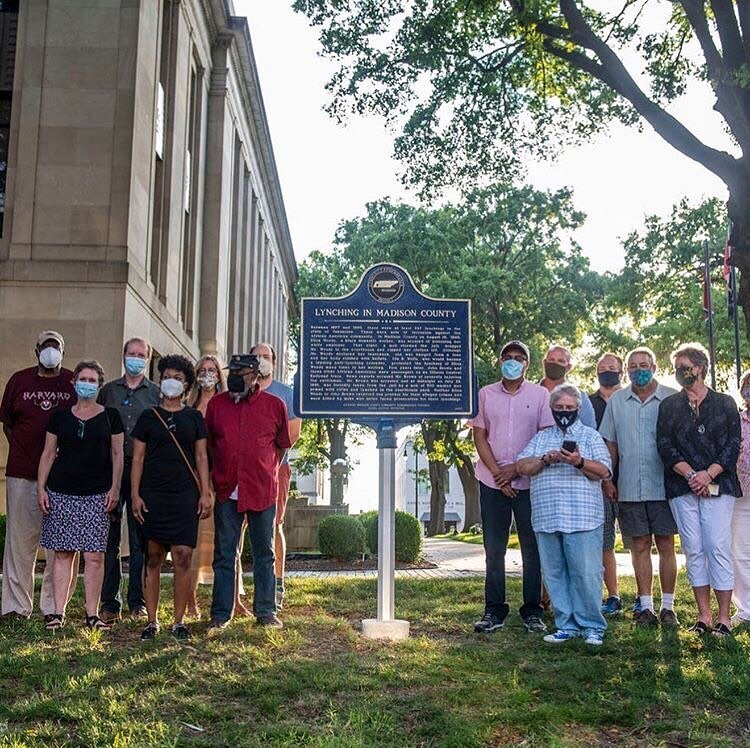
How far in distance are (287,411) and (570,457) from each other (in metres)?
2.22

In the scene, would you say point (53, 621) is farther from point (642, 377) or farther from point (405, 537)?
point (405, 537)

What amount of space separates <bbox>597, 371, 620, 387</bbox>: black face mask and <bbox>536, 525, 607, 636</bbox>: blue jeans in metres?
2.18

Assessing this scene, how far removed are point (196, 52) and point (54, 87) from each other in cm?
860

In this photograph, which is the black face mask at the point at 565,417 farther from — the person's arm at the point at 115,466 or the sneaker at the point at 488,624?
the person's arm at the point at 115,466

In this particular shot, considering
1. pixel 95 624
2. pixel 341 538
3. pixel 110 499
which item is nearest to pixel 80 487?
pixel 110 499

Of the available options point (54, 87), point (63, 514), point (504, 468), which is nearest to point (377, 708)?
point (504, 468)

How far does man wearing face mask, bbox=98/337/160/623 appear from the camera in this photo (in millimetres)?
7203

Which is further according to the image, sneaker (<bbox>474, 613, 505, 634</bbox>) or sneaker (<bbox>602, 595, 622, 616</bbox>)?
sneaker (<bbox>602, 595, 622, 616</bbox>)

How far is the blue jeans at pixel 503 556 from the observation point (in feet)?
22.8

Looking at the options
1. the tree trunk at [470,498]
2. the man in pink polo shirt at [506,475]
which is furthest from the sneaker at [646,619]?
the tree trunk at [470,498]

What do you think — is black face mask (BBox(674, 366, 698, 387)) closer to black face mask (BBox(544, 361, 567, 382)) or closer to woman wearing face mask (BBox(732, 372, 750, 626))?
woman wearing face mask (BBox(732, 372, 750, 626))

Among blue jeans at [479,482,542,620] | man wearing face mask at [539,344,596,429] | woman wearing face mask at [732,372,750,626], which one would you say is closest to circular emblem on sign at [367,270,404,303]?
man wearing face mask at [539,344,596,429]

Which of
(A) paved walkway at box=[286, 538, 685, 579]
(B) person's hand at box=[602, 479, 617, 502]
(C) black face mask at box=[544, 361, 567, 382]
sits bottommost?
(A) paved walkway at box=[286, 538, 685, 579]

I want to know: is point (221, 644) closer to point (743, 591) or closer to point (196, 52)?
point (743, 591)
